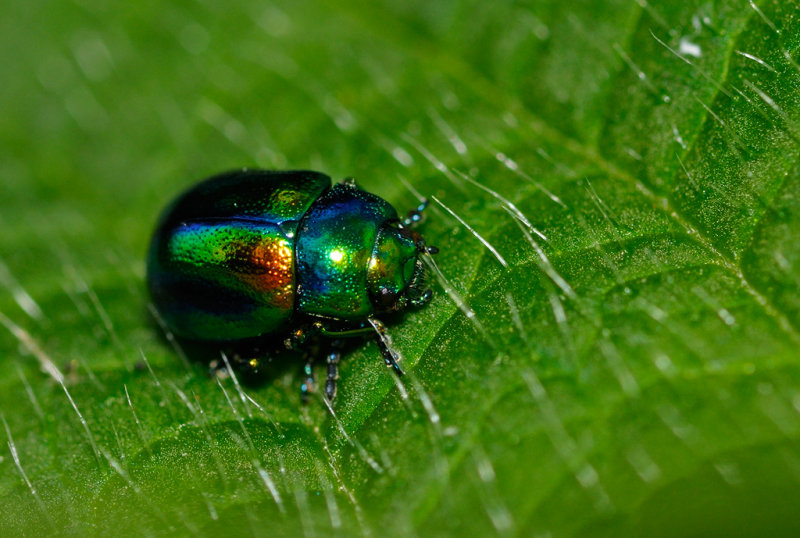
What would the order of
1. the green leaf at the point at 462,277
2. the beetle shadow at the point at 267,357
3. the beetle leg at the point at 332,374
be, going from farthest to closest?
1. the beetle shadow at the point at 267,357
2. the beetle leg at the point at 332,374
3. the green leaf at the point at 462,277

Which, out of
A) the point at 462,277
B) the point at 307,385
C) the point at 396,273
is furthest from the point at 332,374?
the point at 462,277

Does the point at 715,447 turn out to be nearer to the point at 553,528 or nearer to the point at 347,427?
the point at 553,528

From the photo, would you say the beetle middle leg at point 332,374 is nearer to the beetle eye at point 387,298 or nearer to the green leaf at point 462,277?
the green leaf at point 462,277

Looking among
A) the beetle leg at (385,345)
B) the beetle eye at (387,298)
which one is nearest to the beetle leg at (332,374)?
the beetle leg at (385,345)

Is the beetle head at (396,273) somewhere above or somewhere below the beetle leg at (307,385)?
above

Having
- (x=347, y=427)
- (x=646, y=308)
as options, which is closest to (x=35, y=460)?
(x=347, y=427)

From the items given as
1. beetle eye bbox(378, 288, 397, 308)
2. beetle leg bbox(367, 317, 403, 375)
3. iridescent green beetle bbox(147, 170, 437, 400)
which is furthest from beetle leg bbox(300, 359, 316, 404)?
beetle eye bbox(378, 288, 397, 308)

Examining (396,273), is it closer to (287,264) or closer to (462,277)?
(462,277)

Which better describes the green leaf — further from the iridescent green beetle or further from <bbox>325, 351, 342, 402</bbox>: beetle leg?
the iridescent green beetle
